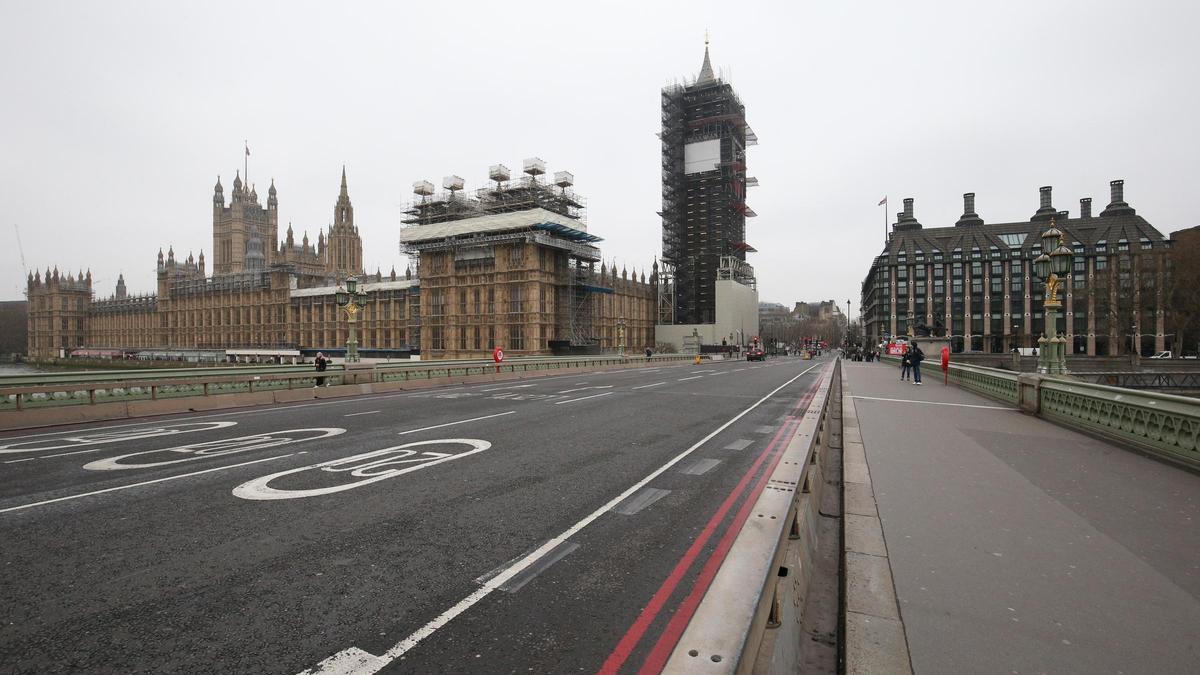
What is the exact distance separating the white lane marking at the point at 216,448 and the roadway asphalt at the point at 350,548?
0.26ft

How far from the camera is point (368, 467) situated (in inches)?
311

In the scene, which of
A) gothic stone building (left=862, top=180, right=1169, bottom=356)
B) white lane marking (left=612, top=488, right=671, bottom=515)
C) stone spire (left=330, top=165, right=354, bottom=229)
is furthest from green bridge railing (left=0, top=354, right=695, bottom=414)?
stone spire (left=330, top=165, right=354, bottom=229)

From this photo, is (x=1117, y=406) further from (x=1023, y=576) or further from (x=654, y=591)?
(x=654, y=591)

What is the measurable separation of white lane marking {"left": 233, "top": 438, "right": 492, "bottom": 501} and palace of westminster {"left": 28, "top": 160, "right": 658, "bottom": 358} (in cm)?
3620

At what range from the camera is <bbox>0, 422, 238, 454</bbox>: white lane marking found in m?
9.84

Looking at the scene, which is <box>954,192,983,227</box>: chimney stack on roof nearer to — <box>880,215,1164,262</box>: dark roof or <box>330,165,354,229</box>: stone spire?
<box>880,215,1164,262</box>: dark roof

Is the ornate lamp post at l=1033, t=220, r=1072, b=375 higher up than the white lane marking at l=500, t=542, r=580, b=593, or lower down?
higher up

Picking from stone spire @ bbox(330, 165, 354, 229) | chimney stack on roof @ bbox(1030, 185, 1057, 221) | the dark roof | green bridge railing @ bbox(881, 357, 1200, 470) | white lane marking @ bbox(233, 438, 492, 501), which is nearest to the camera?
white lane marking @ bbox(233, 438, 492, 501)

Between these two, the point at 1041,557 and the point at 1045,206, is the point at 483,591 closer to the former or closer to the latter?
the point at 1041,557

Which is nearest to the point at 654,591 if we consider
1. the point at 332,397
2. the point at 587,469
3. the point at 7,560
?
the point at 587,469

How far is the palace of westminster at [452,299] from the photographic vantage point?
58875 millimetres

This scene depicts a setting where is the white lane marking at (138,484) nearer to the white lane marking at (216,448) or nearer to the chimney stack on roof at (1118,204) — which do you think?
the white lane marking at (216,448)

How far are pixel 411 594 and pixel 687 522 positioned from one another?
2880 mm

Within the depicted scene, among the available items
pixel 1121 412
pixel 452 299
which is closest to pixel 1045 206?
pixel 452 299
